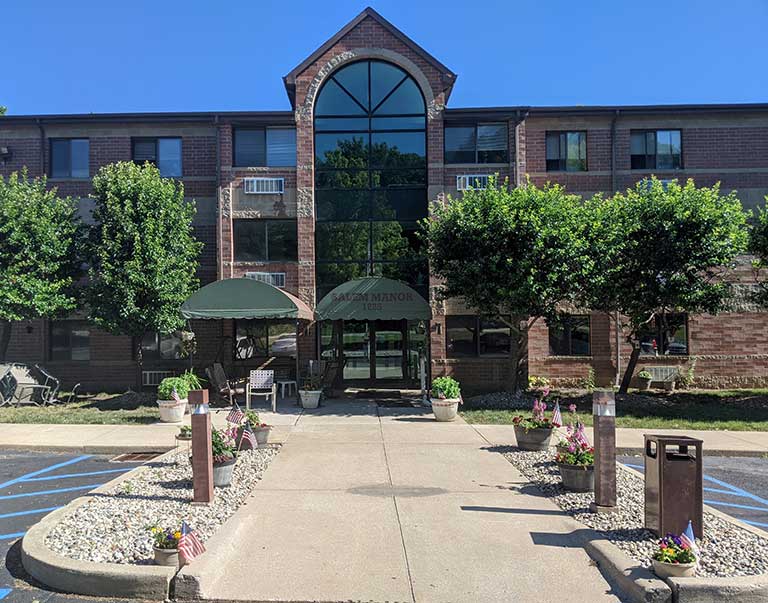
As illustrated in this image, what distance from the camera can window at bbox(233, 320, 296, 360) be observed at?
20031 millimetres

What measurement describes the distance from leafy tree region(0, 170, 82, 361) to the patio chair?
4324 millimetres

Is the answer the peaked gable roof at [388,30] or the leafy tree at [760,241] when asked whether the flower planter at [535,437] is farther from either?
the peaked gable roof at [388,30]

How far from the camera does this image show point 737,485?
9023mm

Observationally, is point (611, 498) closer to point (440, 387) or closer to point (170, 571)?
point (170, 571)

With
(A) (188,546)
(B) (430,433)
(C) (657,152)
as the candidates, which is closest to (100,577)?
(A) (188,546)

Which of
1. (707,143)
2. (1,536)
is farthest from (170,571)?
(707,143)

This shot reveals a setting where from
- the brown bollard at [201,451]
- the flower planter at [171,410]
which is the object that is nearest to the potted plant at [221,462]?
the brown bollard at [201,451]

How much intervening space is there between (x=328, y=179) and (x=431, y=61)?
4.93m

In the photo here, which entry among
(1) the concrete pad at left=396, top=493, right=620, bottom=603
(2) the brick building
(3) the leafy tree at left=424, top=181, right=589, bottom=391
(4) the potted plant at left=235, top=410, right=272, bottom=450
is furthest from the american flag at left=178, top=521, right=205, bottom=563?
(2) the brick building

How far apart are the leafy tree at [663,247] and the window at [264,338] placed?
30.2 ft

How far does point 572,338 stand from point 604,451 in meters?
14.1

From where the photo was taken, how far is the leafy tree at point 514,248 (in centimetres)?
1519

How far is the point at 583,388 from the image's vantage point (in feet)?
65.1

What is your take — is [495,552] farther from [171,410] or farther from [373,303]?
[373,303]
